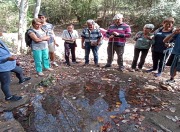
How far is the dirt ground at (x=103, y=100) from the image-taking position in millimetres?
3965

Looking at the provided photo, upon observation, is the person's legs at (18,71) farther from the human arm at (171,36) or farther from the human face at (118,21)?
the human arm at (171,36)

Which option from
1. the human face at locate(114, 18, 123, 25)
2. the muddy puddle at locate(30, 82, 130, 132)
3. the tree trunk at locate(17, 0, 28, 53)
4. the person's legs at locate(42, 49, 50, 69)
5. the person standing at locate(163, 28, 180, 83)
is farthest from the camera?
the tree trunk at locate(17, 0, 28, 53)

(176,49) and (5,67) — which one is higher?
(176,49)

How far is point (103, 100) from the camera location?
4879mm

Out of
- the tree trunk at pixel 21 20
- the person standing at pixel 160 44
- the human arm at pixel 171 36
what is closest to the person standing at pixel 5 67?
the human arm at pixel 171 36

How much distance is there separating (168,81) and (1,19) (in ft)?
50.5

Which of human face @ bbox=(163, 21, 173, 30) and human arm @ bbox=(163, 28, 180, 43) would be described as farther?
human face @ bbox=(163, 21, 173, 30)

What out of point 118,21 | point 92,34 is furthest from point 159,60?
point 92,34

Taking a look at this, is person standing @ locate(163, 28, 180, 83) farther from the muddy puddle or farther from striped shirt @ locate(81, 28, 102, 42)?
striped shirt @ locate(81, 28, 102, 42)

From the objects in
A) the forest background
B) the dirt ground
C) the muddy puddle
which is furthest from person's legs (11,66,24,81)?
the forest background

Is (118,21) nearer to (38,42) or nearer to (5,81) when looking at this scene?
(38,42)

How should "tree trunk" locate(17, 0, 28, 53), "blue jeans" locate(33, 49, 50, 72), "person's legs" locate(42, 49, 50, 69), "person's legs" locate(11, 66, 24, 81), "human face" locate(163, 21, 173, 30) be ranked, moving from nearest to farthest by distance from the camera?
"person's legs" locate(11, 66, 24, 81) → "human face" locate(163, 21, 173, 30) → "blue jeans" locate(33, 49, 50, 72) → "person's legs" locate(42, 49, 50, 69) → "tree trunk" locate(17, 0, 28, 53)

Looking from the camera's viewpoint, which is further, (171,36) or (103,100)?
(171,36)

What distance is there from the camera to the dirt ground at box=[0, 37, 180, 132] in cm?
396
